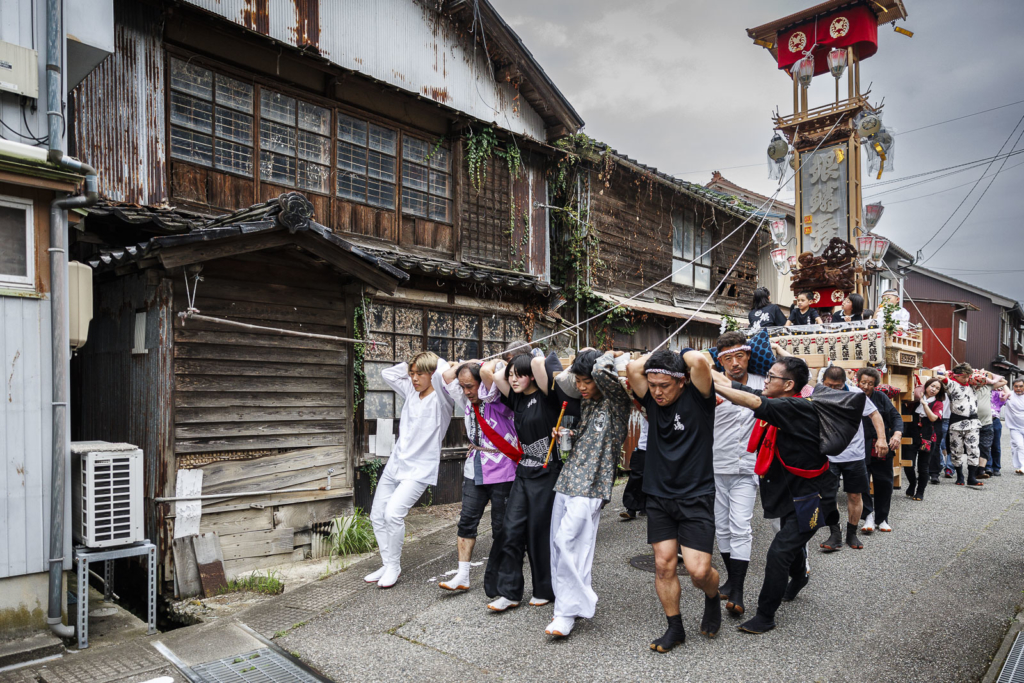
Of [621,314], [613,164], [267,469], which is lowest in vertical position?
[267,469]

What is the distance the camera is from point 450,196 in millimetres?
10930

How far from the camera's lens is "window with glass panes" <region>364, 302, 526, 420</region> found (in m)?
9.24

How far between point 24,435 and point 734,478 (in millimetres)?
5766

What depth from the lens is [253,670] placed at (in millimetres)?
4500

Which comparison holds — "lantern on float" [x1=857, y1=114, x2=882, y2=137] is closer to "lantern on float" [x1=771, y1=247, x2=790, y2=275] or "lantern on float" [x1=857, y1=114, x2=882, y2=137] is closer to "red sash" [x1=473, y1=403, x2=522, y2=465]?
"lantern on float" [x1=771, y1=247, x2=790, y2=275]

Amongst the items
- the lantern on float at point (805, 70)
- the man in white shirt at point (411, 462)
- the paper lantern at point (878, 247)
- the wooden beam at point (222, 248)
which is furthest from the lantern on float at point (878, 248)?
the wooden beam at point (222, 248)

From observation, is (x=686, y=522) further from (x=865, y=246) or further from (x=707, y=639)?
(x=865, y=246)

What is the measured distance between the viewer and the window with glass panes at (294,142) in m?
8.70

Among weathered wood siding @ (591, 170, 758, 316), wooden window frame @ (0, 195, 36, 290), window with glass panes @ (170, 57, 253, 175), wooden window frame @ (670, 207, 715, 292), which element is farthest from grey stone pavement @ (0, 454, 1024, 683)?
wooden window frame @ (670, 207, 715, 292)

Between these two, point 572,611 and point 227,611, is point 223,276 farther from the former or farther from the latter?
point 572,611

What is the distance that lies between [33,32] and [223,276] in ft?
8.81

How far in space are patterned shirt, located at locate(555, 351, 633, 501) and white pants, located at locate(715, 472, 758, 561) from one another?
43.6 inches

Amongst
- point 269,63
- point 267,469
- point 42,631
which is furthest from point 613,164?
point 42,631

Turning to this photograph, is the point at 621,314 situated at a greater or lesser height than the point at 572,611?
greater
